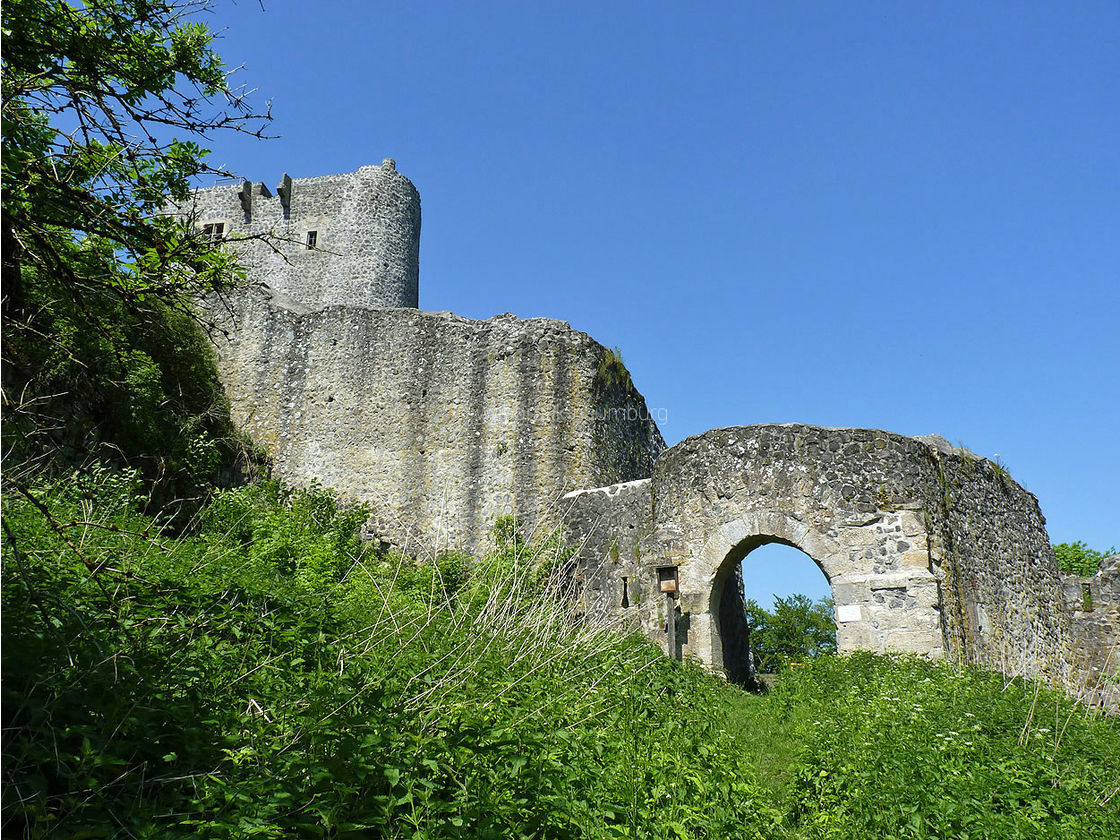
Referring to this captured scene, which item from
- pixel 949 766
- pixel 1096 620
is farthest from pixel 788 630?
pixel 949 766

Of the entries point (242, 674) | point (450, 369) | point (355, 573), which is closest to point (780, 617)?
point (450, 369)

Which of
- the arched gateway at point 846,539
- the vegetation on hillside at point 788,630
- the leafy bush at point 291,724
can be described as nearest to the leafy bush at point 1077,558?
the vegetation on hillside at point 788,630

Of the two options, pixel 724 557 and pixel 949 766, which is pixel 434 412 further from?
pixel 949 766

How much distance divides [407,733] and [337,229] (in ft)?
81.6

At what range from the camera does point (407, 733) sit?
12.1 ft

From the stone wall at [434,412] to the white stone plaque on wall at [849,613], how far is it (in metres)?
4.89

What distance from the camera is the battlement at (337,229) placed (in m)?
25.9

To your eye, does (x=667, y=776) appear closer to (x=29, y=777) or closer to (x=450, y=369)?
(x=29, y=777)

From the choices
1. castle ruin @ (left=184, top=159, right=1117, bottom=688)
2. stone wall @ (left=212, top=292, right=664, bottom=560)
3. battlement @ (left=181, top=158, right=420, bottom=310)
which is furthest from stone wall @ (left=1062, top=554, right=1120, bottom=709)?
battlement @ (left=181, top=158, right=420, bottom=310)

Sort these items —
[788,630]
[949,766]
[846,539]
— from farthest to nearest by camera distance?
[788,630] < [846,539] < [949,766]

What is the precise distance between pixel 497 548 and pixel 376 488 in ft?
9.14

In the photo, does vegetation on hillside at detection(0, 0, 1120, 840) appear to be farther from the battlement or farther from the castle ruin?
the battlement

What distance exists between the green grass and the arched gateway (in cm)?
208

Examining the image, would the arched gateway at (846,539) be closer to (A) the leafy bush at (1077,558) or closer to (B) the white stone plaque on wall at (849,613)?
(B) the white stone plaque on wall at (849,613)
